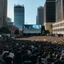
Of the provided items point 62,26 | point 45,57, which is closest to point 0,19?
point 62,26

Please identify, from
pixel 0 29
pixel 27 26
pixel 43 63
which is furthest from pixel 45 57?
pixel 0 29

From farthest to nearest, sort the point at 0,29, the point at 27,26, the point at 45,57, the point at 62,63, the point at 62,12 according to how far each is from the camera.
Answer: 1. the point at 62,12
2. the point at 0,29
3. the point at 27,26
4. the point at 45,57
5. the point at 62,63

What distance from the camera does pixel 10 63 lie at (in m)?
12.2

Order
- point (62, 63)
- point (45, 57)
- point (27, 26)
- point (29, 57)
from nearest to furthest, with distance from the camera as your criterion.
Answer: point (62, 63)
point (29, 57)
point (45, 57)
point (27, 26)

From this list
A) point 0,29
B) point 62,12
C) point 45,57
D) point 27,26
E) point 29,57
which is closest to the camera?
point 29,57

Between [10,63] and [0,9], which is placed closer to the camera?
[10,63]

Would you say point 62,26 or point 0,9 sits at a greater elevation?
point 0,9

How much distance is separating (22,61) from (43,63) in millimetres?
1097

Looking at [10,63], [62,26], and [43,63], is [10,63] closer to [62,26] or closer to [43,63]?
[43,63]

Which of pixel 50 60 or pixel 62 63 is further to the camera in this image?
pixel 50 60

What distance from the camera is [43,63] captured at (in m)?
13.9

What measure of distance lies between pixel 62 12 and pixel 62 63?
152 metres

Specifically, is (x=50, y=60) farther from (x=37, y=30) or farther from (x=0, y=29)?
(x=0, y=29)

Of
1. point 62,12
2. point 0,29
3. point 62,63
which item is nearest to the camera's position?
point 62,63
